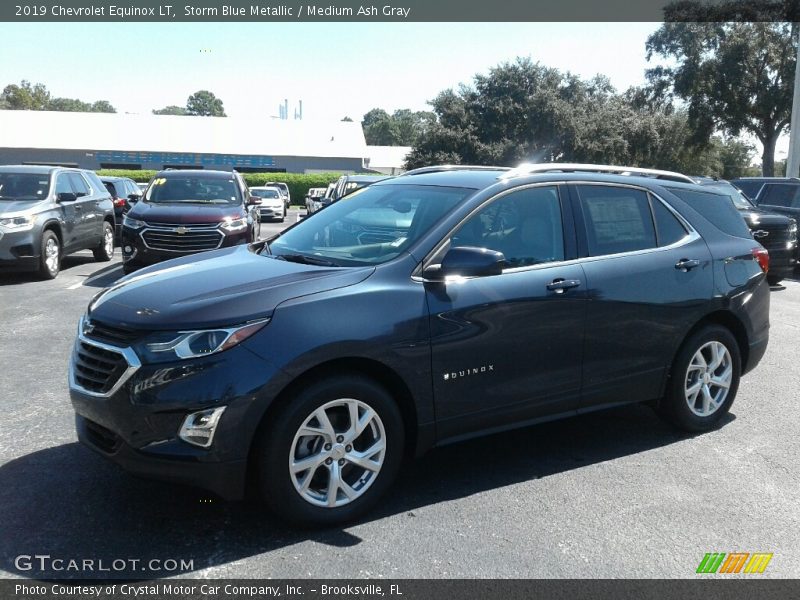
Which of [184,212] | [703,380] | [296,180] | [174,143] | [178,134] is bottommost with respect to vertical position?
[296,180]

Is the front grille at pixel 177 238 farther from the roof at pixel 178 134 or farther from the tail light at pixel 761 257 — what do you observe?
the roof at pixel 178 134

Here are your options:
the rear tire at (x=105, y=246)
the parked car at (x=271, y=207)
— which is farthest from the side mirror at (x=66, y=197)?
the parked car at (x=271, y=207)

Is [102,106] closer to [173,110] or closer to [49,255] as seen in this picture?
[173,110]

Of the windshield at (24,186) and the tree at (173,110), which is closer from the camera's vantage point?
the windshield at (24,186)

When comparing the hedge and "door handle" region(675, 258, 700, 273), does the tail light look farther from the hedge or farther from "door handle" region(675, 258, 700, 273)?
the hedge

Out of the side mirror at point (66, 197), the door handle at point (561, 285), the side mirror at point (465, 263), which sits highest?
the side mirror at point (465, 263)

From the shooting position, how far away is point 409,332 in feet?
13.4

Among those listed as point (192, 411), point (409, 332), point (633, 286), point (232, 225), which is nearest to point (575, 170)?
point (633, 286)

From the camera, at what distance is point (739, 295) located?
5617 millimetres

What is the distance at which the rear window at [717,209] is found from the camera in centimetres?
570

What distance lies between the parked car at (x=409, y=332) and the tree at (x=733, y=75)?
127ft

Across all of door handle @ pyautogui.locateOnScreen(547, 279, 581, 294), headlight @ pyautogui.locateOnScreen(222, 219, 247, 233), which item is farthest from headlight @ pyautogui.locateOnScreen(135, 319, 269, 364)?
headlight @ pyautogui.locateOnScreen(222, 219, 247, 233)

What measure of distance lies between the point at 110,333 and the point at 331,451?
1.26 m

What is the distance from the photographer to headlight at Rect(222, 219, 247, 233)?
1174 cm
